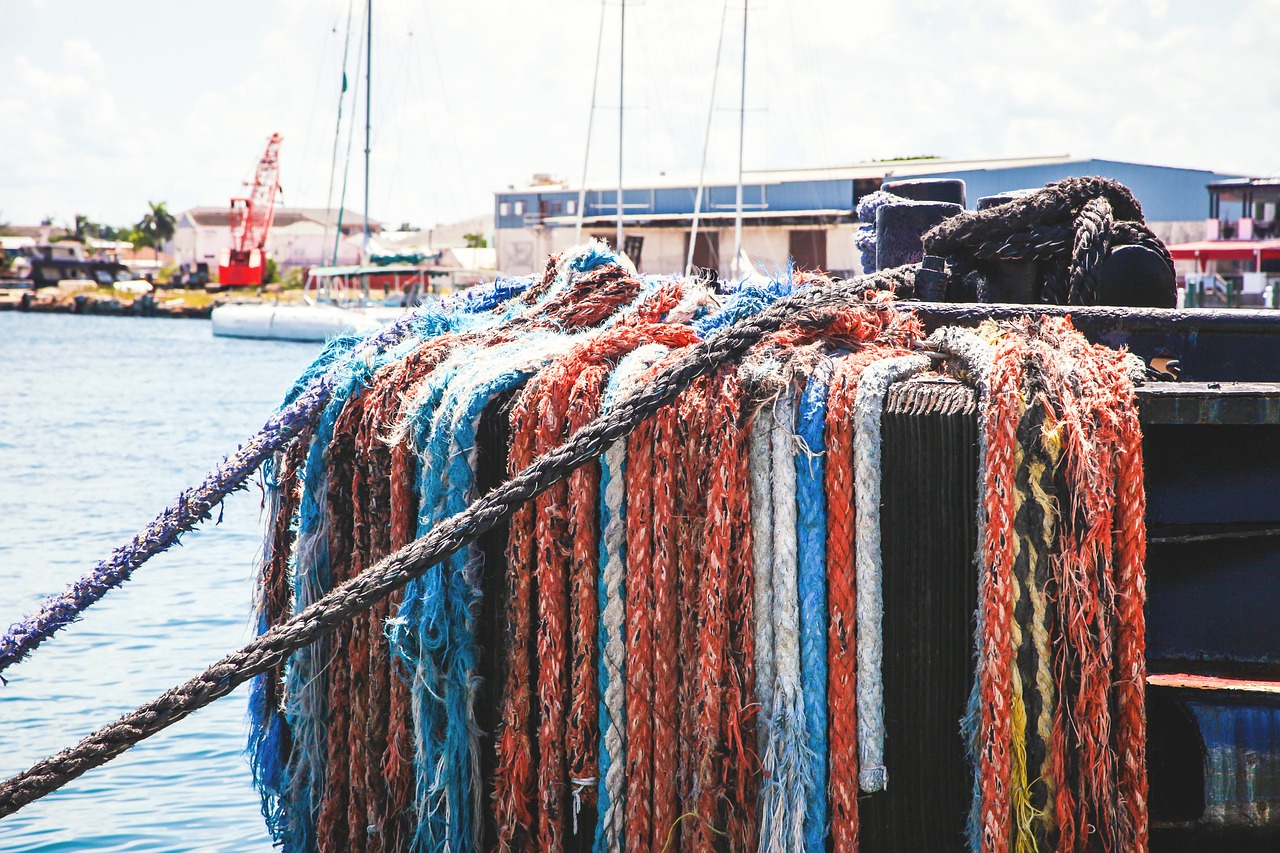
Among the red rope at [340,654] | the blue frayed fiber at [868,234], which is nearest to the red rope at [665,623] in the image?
the red rope at [340,654]

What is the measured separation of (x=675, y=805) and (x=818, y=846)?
351mm

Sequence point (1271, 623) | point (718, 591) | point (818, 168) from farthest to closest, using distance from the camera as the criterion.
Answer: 1. point (818, 168)
2. point (1271, 623)
3. point (718, 591)

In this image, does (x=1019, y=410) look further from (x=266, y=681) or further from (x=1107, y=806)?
(x=266, y=681)

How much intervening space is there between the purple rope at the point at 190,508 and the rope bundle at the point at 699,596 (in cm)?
14

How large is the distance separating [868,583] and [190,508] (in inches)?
86.0

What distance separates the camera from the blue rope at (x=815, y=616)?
8.96ft

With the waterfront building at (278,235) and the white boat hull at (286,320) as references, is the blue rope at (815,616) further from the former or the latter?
the waterfront building at (278,235)

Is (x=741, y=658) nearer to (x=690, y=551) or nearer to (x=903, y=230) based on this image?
(x=690, y=551)

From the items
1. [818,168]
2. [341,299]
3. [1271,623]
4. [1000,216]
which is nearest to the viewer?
[1271,623]

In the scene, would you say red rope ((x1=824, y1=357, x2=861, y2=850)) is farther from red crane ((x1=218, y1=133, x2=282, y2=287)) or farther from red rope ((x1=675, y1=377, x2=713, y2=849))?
red crane ((x1=218, y1=133, x2=282, y2=287))

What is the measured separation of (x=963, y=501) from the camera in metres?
2.74

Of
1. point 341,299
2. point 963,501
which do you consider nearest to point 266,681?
point 963,501

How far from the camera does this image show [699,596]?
2.79 metres

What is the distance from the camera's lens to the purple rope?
362cm
